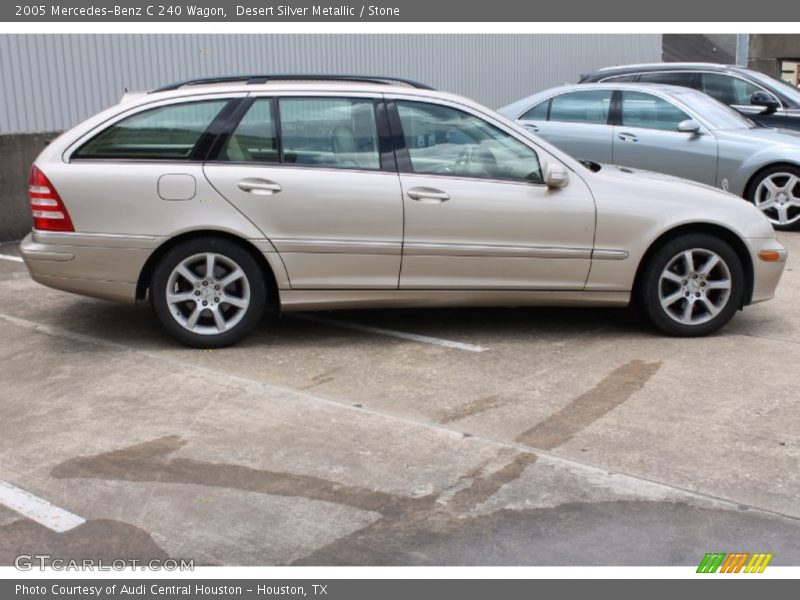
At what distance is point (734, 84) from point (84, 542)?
10654 millimetres

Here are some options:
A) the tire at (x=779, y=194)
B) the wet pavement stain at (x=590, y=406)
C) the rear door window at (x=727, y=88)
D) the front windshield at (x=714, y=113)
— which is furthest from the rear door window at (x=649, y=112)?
the wet pavement stain at (x=590, y=406)

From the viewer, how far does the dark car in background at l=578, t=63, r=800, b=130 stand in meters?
12.2

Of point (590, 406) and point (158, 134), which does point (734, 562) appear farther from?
point (158, 134)

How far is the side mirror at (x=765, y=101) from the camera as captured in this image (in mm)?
12245

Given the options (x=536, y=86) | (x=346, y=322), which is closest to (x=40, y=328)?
(x=346, y=322)

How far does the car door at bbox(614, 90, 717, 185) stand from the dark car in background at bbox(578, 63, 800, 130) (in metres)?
1.60

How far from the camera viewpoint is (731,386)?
5.82 metres

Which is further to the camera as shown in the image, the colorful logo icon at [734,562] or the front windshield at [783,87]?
the front windshield at [783,87]

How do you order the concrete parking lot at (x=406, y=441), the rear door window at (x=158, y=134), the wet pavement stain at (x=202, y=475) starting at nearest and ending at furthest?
the concrete parking lot at (x=406, y=441) < the wet pavement stain at (x=202, y=475) < the rear door window at (x=158, y=134)

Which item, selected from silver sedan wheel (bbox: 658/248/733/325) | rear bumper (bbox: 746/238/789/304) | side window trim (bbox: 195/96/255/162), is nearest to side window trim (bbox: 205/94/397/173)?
side window trim (bbox: 195/96/255/162)

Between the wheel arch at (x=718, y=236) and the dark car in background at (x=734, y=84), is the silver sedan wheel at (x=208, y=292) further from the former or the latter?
the dark car in background at (x=734, y=84)

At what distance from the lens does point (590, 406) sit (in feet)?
18.1

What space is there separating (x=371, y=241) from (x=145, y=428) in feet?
6.14

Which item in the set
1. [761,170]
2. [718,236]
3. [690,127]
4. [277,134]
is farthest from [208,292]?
[761,170]
